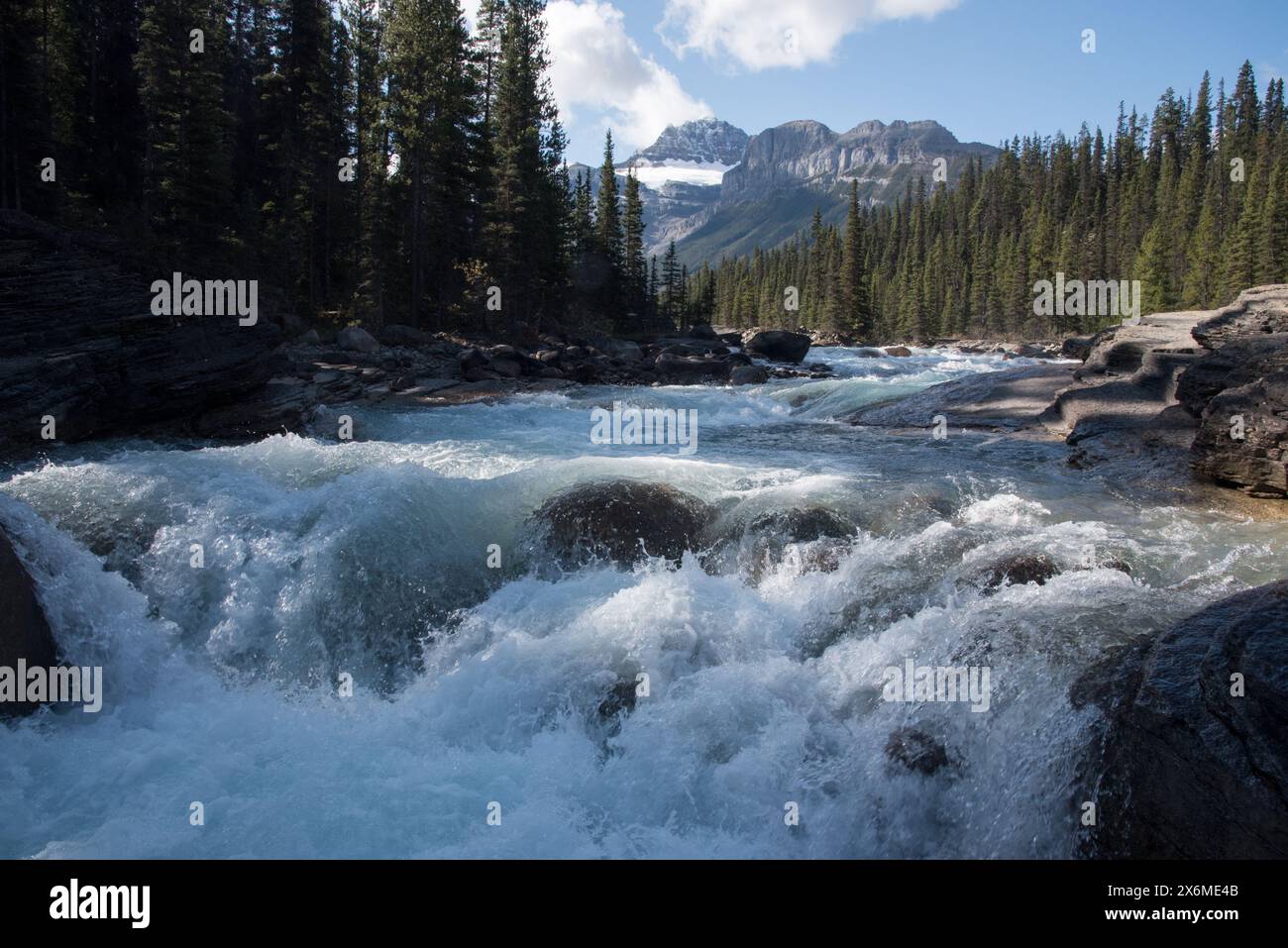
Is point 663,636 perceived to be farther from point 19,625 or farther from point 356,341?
point 356,341

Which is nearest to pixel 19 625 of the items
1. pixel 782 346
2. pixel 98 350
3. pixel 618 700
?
pixel 618 700

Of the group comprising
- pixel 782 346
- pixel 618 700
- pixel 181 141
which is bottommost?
pixel 618 700

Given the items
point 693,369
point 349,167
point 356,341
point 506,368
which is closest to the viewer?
point 356,341

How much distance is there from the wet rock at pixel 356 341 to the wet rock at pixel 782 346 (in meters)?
29.0

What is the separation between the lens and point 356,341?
3020 cm

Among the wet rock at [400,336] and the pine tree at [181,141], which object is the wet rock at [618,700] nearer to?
the pine tree at [181,141]

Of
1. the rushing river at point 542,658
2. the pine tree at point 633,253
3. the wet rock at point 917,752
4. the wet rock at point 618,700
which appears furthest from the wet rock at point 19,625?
the pine tree at point 633,253

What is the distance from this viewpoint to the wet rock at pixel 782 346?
169 feet

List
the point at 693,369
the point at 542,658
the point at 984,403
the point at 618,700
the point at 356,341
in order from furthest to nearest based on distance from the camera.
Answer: the point at 693,369
the point at 356,341
the point at 984,403
the point at 542,658
the point at 618,700

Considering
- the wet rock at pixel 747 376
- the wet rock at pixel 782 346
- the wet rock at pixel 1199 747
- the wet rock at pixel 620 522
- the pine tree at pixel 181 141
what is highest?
the pine tree at pixel 181 141

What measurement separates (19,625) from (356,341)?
81.9 ft

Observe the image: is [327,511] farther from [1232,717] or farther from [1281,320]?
[1281,320]

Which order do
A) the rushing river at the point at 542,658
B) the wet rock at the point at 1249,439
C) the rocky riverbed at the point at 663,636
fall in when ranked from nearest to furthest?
the rocky riverbed at the point at 663,636 < the rushing river at the point at 542,658 < the wet rock at the point at 1249,439
